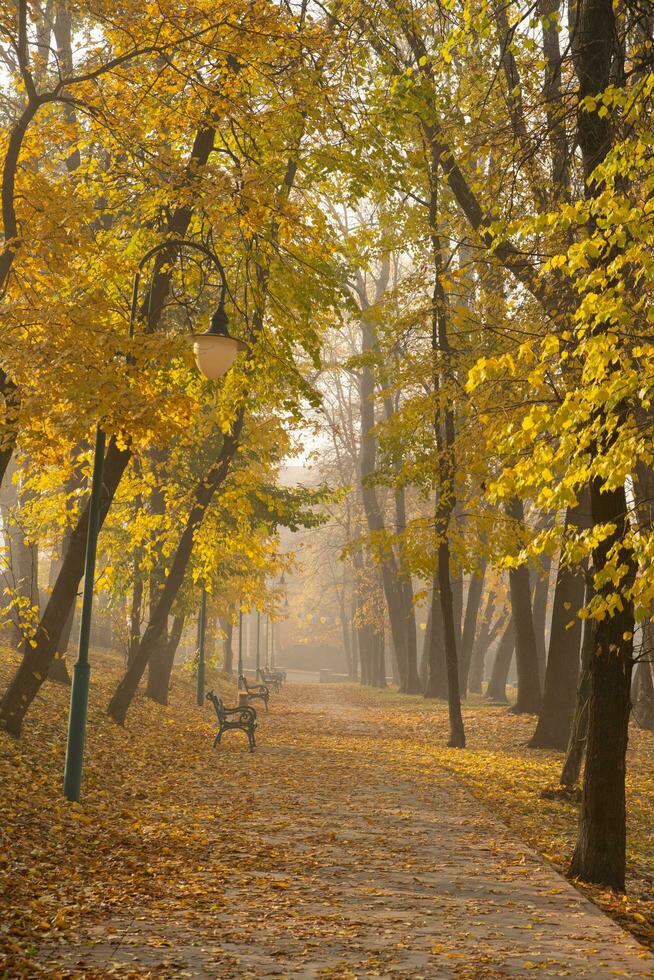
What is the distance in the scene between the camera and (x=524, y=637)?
1989 cm

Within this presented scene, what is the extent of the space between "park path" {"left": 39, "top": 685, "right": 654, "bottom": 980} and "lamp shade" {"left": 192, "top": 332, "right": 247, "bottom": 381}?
14.5 feet

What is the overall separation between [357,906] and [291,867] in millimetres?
1233

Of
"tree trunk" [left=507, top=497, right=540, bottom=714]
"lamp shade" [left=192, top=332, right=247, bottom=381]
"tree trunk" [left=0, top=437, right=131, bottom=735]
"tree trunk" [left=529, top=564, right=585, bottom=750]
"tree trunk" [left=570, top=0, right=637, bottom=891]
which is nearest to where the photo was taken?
"tree trunk" [left=570, top=0, right=637, bottom=891]

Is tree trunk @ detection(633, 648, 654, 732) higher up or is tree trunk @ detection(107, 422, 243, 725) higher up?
tree trunk @ detection(107, 422, 243, 725)

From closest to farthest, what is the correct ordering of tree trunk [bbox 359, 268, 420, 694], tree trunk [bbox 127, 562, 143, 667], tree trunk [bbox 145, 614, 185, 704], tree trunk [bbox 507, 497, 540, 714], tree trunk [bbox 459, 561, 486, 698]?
tree trunk [bbox 127, 562, 143, 667] < tree trunk [bbox 507, 497, 540, 714] < tree trunk [bbox 145, 614, 185, 704] < tree trunk [bbox 459, 561, 486, 698] < tree trunk [bbox 359, 268, 420, 694]

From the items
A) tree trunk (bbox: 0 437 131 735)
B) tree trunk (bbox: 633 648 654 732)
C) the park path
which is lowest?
the park path

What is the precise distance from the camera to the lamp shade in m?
8.96

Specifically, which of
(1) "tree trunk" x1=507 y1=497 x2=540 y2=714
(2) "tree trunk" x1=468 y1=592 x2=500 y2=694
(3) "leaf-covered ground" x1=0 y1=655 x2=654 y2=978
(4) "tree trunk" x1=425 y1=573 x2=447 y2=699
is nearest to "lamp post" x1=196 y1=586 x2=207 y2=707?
(3) "leaf-covered ground" x1=0 y1=655 x2=654 y2=978

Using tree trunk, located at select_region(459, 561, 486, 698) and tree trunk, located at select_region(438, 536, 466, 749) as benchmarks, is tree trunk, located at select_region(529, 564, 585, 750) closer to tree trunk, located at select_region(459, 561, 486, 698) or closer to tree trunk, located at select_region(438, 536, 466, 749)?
tree trunk, located at select_region(438, 536, 466, 749)

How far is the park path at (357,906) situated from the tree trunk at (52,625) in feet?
7.77

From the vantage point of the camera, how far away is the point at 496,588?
3250 centimetres

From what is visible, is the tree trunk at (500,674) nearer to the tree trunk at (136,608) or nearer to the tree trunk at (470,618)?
the tree trunk at (470,618)

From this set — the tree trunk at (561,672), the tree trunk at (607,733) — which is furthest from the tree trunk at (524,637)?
the tree trunk at (607,733)

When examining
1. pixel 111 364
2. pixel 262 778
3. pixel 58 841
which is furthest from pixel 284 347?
pixel 58 841
